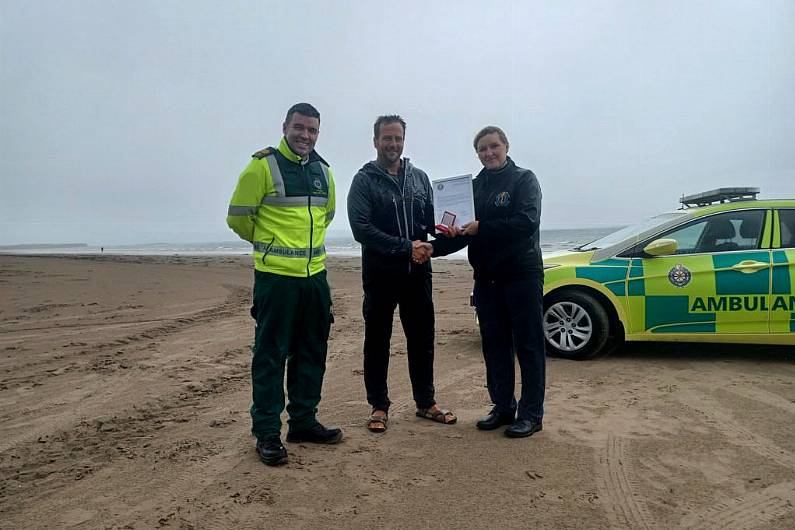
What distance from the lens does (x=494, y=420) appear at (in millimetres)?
3350

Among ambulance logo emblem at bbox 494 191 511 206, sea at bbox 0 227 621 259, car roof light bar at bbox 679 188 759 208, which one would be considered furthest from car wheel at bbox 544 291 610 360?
sea at bbox 0 227 621 259

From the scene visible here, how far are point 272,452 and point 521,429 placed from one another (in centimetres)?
140

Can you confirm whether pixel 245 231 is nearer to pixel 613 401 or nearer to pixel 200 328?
pixel 613 401

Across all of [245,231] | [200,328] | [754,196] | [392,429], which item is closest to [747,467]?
[392,429]

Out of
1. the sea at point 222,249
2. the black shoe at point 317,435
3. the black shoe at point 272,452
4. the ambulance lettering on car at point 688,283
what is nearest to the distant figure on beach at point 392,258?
the black shoe at point 317,435

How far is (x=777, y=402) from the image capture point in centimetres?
374

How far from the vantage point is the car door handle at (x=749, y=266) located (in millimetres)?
4630

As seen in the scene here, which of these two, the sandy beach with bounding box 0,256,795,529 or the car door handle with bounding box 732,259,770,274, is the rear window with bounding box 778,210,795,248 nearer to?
the car door handle with bounding box 732,259,770,274

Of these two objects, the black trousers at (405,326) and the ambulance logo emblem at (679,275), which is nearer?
the black trousers at (405,326)

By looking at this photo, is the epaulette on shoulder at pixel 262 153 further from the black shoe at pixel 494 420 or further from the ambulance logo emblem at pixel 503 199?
the black shoe at pixel 494 420

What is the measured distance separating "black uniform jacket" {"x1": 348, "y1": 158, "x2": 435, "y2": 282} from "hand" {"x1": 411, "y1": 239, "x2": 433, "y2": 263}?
3 centimetres

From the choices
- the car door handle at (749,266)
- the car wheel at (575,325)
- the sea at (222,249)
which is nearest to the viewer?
the car door handle at (749,266)

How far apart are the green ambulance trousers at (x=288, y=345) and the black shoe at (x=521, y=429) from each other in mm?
1132

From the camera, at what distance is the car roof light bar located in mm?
5051
